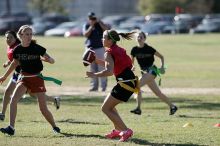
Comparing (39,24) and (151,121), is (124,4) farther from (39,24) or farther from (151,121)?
(151,121)

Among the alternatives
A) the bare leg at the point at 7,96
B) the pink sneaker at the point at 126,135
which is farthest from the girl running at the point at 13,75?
the pink sneaker at the point at 126,135

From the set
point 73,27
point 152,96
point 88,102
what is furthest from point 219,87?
point 73,27

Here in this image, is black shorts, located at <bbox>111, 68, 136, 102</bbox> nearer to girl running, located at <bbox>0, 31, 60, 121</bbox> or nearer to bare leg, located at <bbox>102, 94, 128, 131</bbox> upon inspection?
bare leg, located at <bbox>102, 94, 128, 131</bbox>

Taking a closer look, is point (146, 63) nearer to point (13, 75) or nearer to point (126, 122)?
point (126, 122)

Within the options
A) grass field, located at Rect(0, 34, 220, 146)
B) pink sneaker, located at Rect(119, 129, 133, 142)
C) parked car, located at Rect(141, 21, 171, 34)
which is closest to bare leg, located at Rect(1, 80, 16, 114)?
grass field, located at Rect(0, 34, 220, 146)

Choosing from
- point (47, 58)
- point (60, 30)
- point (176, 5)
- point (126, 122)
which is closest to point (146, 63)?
point (126, 122)

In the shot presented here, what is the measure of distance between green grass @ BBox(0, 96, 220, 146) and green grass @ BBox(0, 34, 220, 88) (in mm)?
4974

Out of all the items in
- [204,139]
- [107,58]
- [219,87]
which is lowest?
[219,87]

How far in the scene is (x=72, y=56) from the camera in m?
38.9

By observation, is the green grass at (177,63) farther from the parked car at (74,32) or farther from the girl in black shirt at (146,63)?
the parked car at (74,32)

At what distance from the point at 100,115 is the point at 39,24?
56.1 metres

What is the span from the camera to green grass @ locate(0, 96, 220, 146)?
11172mm

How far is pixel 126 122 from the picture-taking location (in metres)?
13.9

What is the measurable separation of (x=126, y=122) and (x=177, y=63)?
21.2 m
